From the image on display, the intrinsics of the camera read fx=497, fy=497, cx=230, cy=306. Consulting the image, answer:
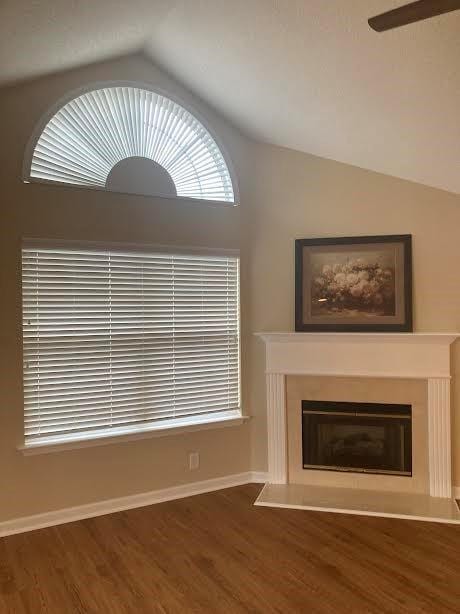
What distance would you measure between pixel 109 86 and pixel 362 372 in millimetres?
2824

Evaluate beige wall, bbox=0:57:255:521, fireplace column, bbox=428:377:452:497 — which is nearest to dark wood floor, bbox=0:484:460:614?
beige wall, bbox=0:57:255:521

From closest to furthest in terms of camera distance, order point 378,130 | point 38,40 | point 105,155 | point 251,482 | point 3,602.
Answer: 1. point 3,602
2. point 38,40
3. point 378,130
4. point 105,155
5. point 251,482

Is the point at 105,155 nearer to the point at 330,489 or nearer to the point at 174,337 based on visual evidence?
the point at 174,337

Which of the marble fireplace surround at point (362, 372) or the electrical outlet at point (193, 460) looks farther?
the electrical outlet at point (193, 460)

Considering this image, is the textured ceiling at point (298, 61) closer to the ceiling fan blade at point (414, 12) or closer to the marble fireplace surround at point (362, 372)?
the ceiling fan blade at point (414, 12)

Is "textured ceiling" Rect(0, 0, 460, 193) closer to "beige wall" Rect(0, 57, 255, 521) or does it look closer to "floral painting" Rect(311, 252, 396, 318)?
"beige wall" Rect(0, 57, 255, 521)

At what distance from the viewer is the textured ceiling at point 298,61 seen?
2.40 metres

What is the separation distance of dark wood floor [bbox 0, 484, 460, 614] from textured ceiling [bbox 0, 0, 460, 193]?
8.18 feet

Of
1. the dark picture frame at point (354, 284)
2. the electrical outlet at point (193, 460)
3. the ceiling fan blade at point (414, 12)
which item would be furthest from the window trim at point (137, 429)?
the ceiling fan blade at point (414, 12)

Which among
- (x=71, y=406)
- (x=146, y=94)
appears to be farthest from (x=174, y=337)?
Answer: (x=146, y=94)

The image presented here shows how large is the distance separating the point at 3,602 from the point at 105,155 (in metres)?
2.80

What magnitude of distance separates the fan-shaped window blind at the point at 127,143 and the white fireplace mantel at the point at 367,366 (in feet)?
4.47

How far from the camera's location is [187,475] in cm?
387

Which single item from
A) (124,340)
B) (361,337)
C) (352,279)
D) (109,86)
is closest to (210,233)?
(124,340)
